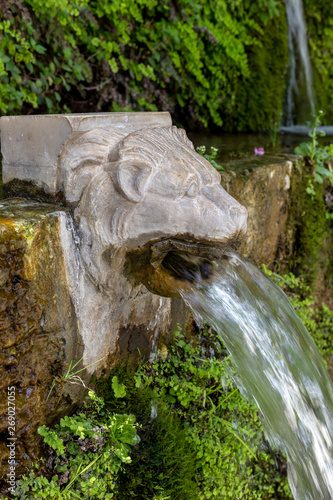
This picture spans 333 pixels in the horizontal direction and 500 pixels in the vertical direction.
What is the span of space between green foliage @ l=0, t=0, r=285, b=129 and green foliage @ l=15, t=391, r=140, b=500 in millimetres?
2276

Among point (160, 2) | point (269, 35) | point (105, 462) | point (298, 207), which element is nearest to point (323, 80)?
point (269, 35)

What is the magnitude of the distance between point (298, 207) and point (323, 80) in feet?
10.1

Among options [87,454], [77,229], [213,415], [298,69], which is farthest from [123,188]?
[298,69]

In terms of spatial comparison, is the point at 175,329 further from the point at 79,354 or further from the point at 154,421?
the point at 79,354

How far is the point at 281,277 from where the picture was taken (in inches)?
138

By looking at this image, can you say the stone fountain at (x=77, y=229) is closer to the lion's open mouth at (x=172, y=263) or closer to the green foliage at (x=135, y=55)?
the lion's open mouth at (x=172, y=263)

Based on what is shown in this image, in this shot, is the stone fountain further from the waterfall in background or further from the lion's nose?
the waterfall in background

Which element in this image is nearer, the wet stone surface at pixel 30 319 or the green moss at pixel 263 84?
the wet stone surface at pixel 30 319

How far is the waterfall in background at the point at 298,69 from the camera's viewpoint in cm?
603

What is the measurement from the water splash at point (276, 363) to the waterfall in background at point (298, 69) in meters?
4.24

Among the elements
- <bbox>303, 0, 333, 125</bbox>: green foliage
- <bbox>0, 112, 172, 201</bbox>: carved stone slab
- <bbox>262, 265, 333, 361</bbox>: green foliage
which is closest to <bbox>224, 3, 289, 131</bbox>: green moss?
<bbox>303, 0, 333, 125</bbox>: green foliage

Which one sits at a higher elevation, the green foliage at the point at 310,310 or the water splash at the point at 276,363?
the water splash at the point at 276,363

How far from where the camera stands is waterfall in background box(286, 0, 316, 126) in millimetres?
6031

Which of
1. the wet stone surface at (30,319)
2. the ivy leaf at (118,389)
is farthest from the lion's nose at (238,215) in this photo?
the ivy leaf at (118,389)
